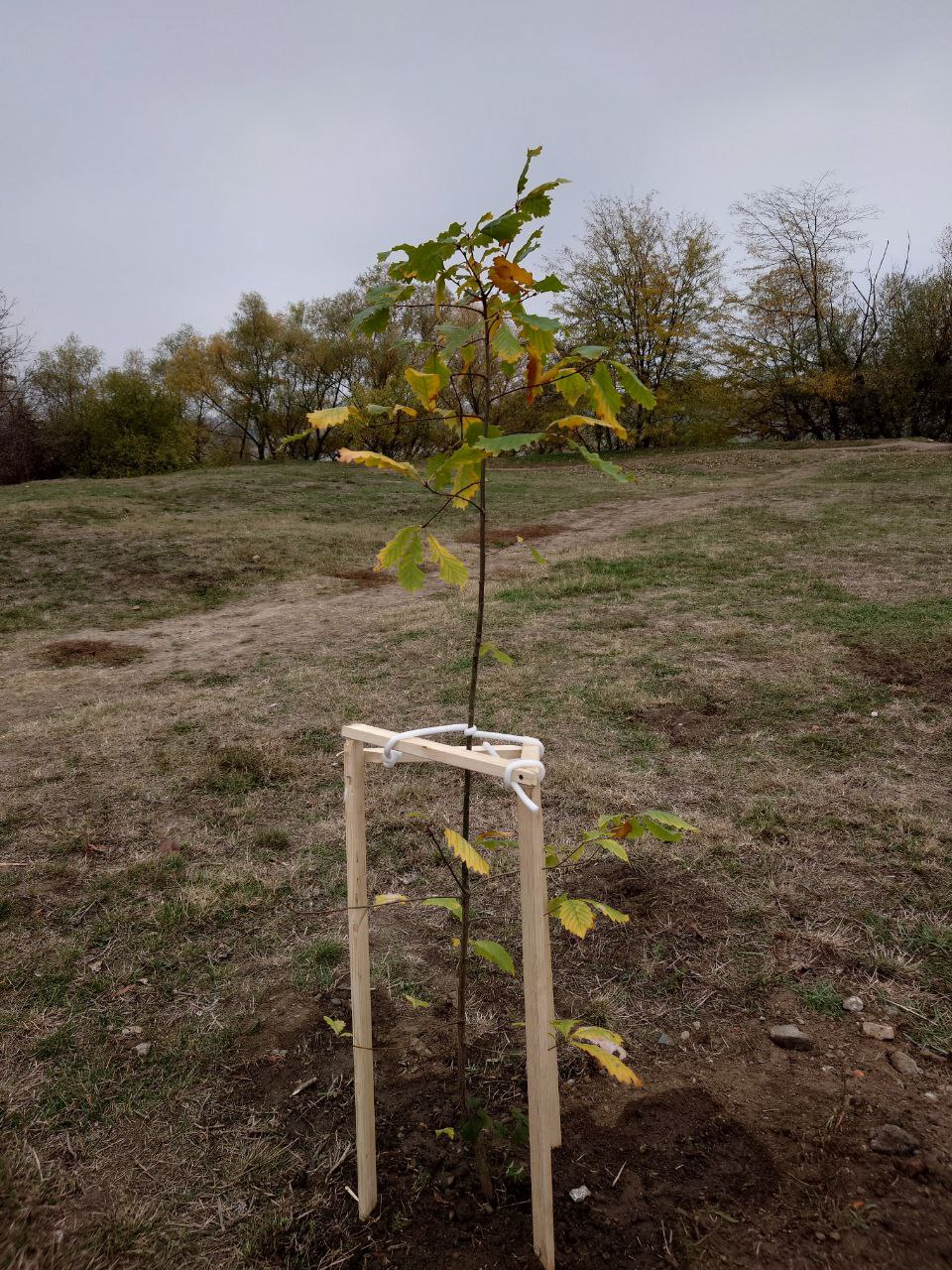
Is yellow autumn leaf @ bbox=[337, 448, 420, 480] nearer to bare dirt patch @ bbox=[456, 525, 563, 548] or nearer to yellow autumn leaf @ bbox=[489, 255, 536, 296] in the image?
yellow autumn leaf @ bbox=[489, 255, 536, 296]

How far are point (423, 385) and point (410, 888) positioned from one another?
216 centimetres

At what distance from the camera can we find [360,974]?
1510mm

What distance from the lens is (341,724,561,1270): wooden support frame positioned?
125 centimetres

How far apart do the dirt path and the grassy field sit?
0.06 metres

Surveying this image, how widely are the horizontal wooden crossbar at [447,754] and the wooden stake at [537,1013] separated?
59mm

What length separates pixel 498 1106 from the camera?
183cm

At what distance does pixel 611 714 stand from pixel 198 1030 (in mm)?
2954

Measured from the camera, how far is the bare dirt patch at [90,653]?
258 inches

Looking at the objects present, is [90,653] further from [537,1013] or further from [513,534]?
[513,534]

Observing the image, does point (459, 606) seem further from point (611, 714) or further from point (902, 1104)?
point (902, 1104)

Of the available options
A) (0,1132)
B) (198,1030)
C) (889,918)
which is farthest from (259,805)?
(889,918)

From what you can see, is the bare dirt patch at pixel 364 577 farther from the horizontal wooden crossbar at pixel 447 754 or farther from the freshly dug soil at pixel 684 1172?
the horizontal wooden crossbar at pixel 447 754

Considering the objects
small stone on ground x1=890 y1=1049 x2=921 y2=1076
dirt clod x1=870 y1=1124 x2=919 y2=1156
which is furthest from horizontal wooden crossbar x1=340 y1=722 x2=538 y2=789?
small stone on ground x1=890 y1=1049 x2=921 y2=1076

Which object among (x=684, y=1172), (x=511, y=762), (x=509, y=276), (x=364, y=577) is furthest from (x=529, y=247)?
(x=364, y=577)
